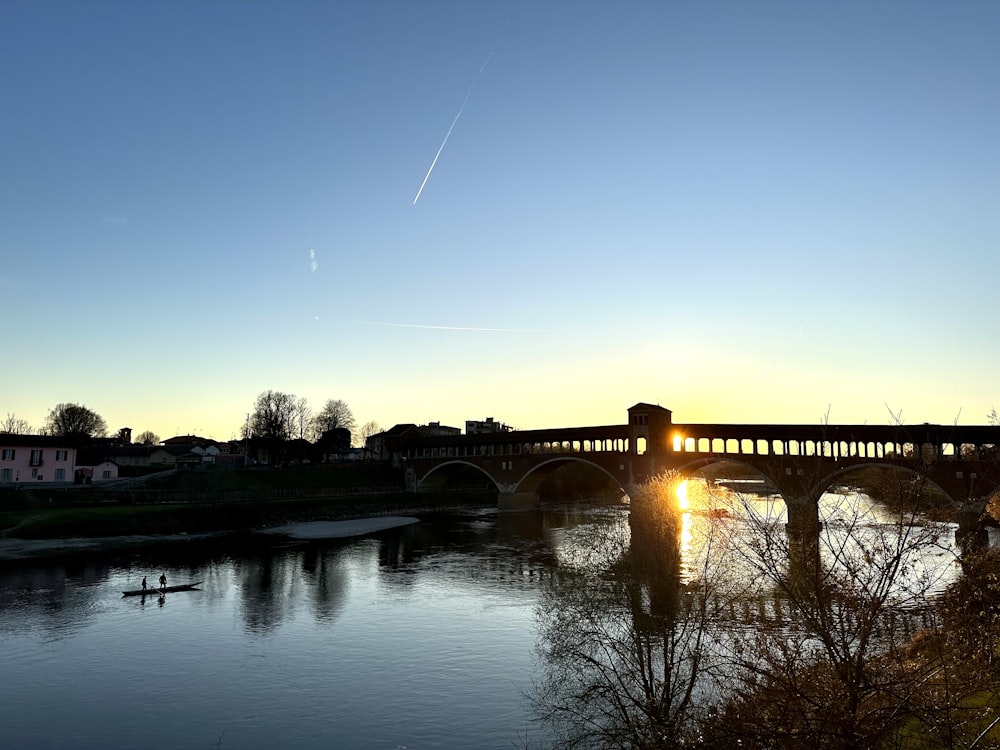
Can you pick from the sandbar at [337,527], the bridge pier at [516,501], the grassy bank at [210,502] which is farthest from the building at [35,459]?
the bridge pier at [516,501]

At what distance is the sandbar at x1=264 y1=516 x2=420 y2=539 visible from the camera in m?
76.3

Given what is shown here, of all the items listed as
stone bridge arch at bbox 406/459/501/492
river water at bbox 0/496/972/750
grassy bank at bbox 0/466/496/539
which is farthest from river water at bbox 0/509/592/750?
stone bridge arch at bbox 406/459/501/492

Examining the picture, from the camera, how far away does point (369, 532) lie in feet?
261

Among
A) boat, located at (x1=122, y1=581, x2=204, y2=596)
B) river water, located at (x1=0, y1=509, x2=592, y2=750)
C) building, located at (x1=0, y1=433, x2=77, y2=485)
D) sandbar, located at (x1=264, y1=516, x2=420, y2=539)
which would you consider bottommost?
sandbar, located at (x1=264, y1=516, x2=420, y2=539)

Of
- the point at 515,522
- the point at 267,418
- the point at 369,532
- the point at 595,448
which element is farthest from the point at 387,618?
the point at 267,418

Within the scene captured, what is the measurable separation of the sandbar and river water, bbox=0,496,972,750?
19.0 m

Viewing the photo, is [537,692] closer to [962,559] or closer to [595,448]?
[962,559]

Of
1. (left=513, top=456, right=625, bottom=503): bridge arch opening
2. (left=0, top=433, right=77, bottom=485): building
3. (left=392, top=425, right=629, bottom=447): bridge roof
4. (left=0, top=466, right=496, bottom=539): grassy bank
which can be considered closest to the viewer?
(left=0, top=466, right=496, bottom=539): grassy bank

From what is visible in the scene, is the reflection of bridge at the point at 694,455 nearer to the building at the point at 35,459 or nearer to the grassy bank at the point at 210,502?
the grassy bank at the point at 210,502

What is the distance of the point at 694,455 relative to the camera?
8688 cm

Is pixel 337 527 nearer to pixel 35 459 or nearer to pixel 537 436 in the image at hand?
pixel 537 436

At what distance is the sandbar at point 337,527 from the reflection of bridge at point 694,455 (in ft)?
75.6

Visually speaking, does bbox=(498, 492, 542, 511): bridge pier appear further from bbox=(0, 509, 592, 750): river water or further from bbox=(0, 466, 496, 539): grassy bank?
bbox=(0, 509, 592, 750): river water

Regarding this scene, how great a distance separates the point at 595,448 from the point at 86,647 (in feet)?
246
